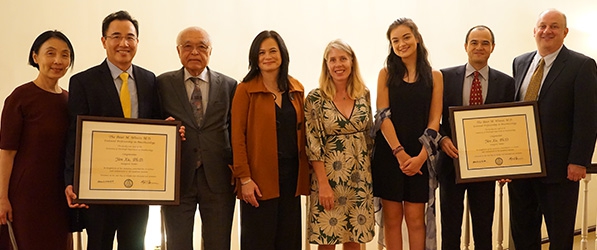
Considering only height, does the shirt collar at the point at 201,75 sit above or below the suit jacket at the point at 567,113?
above

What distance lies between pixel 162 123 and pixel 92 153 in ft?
1.22

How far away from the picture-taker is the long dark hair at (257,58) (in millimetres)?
3086

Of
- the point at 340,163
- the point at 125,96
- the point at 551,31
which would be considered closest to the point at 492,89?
the point at 551,31

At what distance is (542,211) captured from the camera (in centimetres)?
348

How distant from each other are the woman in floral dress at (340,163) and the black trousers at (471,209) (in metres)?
0.53

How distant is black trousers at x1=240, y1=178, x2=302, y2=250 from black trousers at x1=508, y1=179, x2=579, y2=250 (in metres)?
1.48

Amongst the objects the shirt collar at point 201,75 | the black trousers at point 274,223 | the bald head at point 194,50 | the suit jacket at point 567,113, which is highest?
the bald head at point 194,50

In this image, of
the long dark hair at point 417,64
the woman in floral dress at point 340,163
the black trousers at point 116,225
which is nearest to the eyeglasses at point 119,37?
the black trousers at point 116,225

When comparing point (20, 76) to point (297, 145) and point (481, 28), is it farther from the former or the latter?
point (481, 28)

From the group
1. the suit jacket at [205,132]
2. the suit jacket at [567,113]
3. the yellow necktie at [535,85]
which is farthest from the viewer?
the yellow necktie at [535,85]

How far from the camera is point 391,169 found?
3189 mm

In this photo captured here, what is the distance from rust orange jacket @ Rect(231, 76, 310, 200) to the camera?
301 centimetres

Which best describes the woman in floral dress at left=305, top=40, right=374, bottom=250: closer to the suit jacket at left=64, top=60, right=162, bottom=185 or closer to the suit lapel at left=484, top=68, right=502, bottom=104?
the suit lapel at left=484, top=68, right=502, bottom=104

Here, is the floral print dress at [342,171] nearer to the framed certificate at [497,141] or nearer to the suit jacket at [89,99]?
the framed certificate at [497,141]
